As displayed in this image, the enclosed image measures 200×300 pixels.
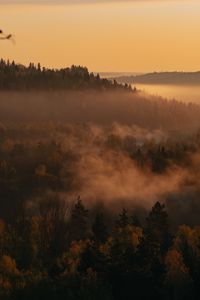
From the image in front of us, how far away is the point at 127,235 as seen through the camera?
169500mm

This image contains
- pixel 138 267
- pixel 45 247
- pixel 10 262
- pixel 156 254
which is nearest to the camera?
pixel 138 267

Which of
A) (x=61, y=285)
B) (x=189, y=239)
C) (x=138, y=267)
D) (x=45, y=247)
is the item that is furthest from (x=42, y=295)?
(x=45, y=247)

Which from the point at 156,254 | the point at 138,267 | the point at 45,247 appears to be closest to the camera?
the point at 138,267

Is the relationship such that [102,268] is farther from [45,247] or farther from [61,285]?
[45,247]

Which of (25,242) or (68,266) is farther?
(25,242)

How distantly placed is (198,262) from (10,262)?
4096 cm

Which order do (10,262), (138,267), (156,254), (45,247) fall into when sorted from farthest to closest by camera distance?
1. (45,247)
2. (10,262)
3. (156,254)
4. (138,267)

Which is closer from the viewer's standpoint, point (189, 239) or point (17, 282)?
point (17, 282)

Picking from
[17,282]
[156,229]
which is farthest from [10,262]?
[156,229]

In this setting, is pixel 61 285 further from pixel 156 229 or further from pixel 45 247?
pixel 45 247

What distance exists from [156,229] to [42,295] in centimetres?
4444

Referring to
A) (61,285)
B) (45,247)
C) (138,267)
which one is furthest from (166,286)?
(45,247)

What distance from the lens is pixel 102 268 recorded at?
140375 mm

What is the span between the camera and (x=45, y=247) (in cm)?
19962
